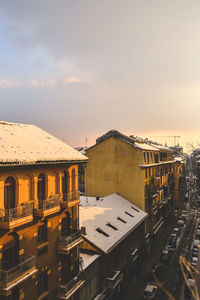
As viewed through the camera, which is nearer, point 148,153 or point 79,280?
point 79,280

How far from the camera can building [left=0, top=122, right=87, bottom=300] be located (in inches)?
602

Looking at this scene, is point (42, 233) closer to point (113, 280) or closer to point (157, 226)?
point (113, 280)

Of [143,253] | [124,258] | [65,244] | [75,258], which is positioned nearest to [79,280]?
[75,258]

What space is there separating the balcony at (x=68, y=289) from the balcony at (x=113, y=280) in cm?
644

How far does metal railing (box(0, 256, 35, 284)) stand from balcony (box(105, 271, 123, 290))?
1430 centimetres

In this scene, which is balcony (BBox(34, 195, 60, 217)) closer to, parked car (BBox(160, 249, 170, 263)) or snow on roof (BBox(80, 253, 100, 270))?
snow on roof (BBox(80, 253, 100, 270))

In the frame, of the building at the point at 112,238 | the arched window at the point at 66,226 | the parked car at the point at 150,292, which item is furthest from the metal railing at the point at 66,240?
the parked car at the point at 150,292

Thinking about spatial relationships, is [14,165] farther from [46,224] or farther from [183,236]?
[183,236]

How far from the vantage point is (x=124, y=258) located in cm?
3347

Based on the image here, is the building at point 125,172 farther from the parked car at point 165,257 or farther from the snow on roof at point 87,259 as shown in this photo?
the snow on roof at point 87,259

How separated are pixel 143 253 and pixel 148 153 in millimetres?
17825

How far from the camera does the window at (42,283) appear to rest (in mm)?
18438

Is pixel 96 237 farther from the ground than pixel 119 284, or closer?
farther from the ground

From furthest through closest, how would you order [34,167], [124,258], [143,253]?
[143,253], [124,258], [34,167]
